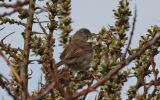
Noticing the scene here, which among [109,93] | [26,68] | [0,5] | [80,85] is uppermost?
[0,5]

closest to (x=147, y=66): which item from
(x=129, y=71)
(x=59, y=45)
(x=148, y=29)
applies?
(x=129, y=71)

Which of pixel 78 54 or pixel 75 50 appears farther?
pixel 75 50

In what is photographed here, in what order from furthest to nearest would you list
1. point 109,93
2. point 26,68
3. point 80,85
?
1. point 26,68
2. point 80,85
3. point 109,93

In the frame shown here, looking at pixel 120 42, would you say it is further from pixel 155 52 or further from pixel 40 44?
pixel 40 44

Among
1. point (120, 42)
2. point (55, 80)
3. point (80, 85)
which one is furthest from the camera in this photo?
point (120, 42)

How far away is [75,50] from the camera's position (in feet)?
33.4

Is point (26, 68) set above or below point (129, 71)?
below

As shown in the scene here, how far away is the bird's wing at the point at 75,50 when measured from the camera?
9734 mm

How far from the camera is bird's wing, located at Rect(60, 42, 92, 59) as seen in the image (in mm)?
9734

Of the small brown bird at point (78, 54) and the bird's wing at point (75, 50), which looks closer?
the small brown bird at point (78, 54)

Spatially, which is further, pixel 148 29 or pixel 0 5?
pixel 148 29

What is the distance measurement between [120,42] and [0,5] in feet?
10.6

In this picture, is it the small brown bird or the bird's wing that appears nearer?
the small brown bird

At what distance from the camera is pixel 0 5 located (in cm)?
202
